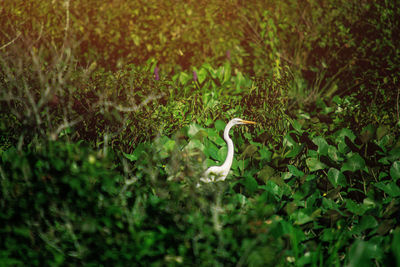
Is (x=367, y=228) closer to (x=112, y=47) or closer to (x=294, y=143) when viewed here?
(x=294, y=143)

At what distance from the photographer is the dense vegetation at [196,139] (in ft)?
7.41

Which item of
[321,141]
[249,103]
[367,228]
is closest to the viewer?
[367,228]

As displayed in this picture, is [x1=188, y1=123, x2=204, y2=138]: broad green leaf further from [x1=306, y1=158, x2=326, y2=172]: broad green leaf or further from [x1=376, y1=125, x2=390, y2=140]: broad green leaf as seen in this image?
[x1=376, y1=125, x2=390, y2=140]: broad green leaf

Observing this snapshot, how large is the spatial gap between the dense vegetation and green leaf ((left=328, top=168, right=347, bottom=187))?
0.04ft

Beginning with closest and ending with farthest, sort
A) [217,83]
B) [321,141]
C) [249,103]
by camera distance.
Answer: [321,141], [249,103], [217,83]

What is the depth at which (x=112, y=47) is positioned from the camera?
6406mm

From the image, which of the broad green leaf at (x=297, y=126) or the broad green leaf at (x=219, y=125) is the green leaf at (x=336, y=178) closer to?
the broad green leaf at (x=297, y=126)

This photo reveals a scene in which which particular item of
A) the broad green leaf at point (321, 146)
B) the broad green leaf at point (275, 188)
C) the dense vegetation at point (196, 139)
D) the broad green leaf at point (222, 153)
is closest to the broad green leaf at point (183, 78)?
the dense vegetation at point (196, 139)

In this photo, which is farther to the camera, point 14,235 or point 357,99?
point 357,99

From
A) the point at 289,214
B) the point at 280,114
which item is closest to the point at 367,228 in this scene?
the point at 289,214

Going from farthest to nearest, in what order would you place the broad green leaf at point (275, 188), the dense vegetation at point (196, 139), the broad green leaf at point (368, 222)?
the broad green leaf at point (275, 188) < the broad green leaf at point (368, 222) < the dense vegetation at point (196, 139)

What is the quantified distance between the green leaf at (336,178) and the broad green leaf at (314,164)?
0.28 meters

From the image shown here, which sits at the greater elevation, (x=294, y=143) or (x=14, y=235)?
(x=14, y=235)

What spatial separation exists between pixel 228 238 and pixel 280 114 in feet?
8.54
